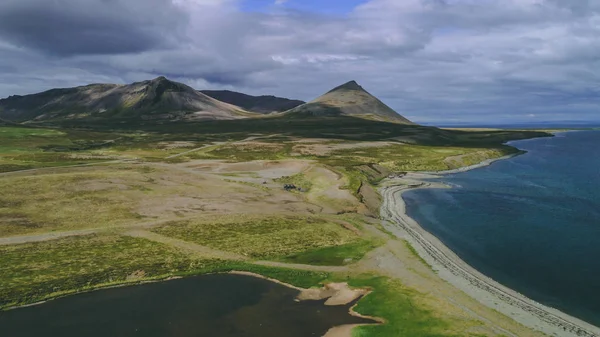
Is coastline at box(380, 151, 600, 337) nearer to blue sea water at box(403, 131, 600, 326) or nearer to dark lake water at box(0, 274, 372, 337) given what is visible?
blue sea water at box(403, 131, 600, 326)

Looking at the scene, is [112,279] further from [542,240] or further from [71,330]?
[542,240]

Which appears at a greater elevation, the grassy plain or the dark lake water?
the grassy plain

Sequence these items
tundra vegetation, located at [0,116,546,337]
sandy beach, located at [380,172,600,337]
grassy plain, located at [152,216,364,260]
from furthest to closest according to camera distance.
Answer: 1. grassy plain, located at [152,216,364,260]
2. tundra vegetation, located at [0,116,546,337]
3. sandy beach, located at [380,172,600,337]

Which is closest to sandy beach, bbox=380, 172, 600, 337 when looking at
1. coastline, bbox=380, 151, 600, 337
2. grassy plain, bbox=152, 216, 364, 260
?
coastline, bbox=380, 151, 600, 337

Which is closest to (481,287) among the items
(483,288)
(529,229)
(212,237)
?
(483,288)

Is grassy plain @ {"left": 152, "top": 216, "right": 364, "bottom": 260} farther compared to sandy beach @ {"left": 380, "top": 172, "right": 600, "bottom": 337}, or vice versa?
grassy plain @ {"left": 152, "top": 216, "right": 364, "bottom": 260}

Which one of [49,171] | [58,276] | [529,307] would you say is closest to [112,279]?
[58,276]

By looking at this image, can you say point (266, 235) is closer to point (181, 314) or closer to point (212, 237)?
point (212, 237)

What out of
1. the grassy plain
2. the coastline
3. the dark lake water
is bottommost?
the dark lake water
